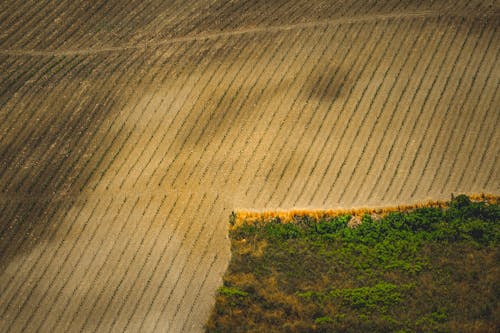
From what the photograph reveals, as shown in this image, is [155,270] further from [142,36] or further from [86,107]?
[142,36]

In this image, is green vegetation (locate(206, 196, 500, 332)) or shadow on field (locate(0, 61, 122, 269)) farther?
shadow on field (locate(0, 61, 122, 269))

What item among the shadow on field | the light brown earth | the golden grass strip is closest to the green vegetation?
the golden grass strip

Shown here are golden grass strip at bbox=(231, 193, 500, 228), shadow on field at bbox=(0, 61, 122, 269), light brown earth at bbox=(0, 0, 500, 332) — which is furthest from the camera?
shadow on field at bbox=(0, 61, 122, 269)

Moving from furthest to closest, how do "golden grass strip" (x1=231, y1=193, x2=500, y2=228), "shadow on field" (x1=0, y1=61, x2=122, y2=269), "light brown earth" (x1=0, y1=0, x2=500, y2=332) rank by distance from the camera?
"shadow on field" (x1=0, y1=61, x2=122, y2=269)
"golden grass strip" (x1=231, y1=193, x2=500, y2=228)
"light brown earth" (x1=0, y1=0, x2=500, y2=332)

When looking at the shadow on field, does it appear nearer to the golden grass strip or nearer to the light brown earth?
the light brown earth

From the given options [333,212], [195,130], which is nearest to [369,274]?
[333,212]

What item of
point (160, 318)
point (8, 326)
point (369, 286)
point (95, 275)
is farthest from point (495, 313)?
point (8, 326)

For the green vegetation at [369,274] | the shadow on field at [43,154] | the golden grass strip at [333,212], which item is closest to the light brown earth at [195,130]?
the shadow on field at [43,154]
